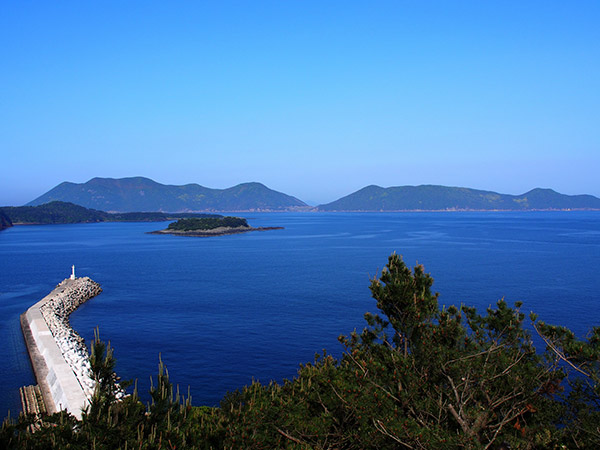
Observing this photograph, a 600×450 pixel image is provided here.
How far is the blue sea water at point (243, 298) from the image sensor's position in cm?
2372

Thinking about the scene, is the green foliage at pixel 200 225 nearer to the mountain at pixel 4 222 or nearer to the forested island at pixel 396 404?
the mountain at pixel 4 222

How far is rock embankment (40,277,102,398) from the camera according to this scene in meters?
19.9

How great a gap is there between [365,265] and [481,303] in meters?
23.6

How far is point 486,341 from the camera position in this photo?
1324 centimetres

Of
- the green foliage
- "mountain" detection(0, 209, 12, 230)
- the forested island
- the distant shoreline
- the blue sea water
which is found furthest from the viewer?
"mountain" detection(0, 209, 12, 230)

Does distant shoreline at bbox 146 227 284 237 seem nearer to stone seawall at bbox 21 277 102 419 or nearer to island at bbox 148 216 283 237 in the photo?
island at bbox 148 216 283 237

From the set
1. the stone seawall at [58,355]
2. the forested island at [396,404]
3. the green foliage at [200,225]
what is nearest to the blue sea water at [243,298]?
the stone seawall at [58,355]

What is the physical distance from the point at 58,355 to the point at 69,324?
10.6m

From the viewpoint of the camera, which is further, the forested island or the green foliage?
the green foliage

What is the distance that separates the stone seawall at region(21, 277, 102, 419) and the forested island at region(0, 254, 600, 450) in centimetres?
413

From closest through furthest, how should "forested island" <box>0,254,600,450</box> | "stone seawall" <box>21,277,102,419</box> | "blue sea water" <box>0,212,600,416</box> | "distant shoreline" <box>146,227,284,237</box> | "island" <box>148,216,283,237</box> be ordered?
"forested island" <box>0,254,600,450</box>, "stone seawall" <box>21,277,102,419</box>, "blue sea water" <box>0,212,600,416</box>, "distant shoreline" <box>146,227,284,237</box>, "island" <box>148,216,283,237</box>

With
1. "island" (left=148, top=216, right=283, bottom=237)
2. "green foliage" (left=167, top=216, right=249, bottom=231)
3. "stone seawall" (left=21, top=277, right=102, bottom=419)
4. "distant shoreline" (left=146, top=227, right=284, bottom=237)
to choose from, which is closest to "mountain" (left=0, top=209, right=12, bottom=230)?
"distant shoreline" (left=146, top=227, right=284, bottom=237)

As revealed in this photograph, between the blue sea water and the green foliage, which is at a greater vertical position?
the green foliage

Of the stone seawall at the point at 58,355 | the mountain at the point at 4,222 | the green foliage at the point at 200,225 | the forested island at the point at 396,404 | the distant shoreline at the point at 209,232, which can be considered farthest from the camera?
the mountain at the point at 4,222
